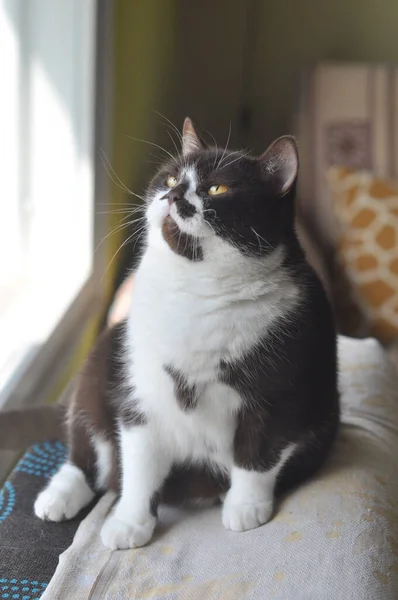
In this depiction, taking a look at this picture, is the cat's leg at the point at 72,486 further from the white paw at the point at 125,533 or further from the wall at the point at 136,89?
the wall at the point at 136,89

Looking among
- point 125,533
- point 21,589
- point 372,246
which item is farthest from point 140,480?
point 372,246

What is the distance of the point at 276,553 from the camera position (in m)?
0.82

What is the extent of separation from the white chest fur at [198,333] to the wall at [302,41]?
1.73 metres

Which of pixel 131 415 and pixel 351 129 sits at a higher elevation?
pixel 351 129

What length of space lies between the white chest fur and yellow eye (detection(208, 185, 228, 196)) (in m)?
0.08

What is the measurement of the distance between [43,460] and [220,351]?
0.43 meters

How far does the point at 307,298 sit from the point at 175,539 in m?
0.36

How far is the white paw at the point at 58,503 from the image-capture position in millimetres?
941

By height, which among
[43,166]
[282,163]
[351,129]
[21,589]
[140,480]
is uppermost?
[351,129]

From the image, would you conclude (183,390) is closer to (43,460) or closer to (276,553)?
(276,553)

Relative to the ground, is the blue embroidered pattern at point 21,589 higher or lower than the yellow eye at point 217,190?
lower

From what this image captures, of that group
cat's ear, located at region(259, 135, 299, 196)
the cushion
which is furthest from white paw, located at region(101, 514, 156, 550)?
the cushion

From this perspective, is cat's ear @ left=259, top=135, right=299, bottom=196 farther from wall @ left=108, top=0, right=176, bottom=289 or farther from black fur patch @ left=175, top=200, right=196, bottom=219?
wall @ left=108, top=0, right=176, bottom=289

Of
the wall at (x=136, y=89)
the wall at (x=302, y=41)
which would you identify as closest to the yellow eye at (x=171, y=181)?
the wall at (x=136, y=89)
